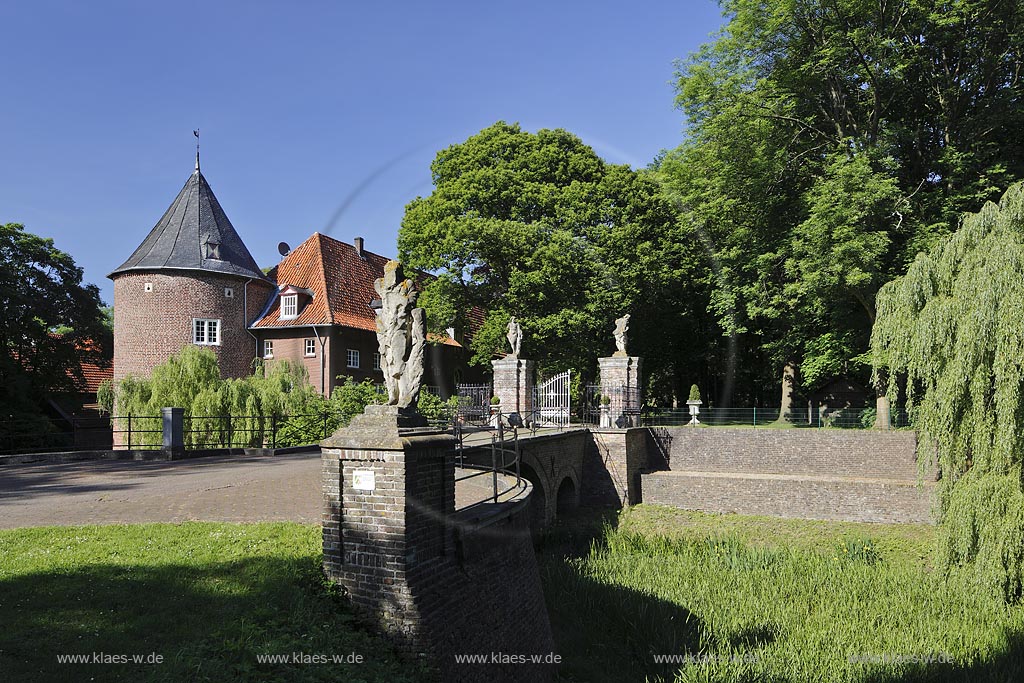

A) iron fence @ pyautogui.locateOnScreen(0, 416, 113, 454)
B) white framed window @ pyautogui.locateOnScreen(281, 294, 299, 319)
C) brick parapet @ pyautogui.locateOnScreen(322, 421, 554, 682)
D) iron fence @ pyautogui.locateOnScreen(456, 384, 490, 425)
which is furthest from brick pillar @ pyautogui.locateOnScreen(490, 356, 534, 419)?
white framed window @ pyautogui.locateOnScreen(281, 294, 299, 319)

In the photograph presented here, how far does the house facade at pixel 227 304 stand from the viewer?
27156mm

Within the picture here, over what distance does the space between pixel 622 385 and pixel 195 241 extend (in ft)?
61.6

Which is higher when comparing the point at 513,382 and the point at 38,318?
the point at 38,318

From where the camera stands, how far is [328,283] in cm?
2998

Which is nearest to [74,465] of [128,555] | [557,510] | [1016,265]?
[128,555]

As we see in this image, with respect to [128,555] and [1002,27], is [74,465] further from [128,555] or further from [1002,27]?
[1002,27]

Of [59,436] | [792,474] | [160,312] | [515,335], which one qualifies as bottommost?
[792,474]

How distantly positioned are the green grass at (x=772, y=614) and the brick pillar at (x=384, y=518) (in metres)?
3.73

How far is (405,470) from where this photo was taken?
637cm

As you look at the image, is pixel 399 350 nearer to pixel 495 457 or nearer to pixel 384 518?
pixel 384 518

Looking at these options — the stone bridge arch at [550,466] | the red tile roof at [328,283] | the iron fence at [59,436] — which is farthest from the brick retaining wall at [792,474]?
the iron fence at [59,436]

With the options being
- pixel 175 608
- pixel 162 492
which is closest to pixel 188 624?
pixel 175 608

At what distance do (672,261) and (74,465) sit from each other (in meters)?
21.4

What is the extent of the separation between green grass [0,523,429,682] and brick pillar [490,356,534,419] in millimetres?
11873
